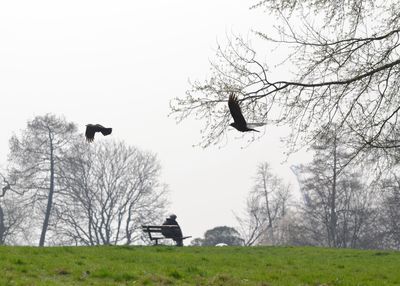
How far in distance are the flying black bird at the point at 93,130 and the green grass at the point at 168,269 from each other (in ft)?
8.45

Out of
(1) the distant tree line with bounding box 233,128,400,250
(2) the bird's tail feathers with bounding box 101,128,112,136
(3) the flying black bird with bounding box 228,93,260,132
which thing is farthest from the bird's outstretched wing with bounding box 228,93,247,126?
(1) the distant tree line with bounding box 233,128,400,250

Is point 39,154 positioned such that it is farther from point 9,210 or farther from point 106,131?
point 106,131

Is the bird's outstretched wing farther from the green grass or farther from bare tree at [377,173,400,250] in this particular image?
bare tree at [377,173,400,250]

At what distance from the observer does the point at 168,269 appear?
1116 cm

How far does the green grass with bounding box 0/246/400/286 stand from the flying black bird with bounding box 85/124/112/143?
257 cm

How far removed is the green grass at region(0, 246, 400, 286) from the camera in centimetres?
980

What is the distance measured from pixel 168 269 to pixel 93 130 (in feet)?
13.0

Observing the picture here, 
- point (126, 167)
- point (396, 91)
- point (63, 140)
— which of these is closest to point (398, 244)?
point (126, 167)

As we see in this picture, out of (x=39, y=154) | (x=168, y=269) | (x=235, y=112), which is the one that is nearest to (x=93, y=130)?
(x=235, y=112)

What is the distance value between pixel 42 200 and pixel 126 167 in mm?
8495

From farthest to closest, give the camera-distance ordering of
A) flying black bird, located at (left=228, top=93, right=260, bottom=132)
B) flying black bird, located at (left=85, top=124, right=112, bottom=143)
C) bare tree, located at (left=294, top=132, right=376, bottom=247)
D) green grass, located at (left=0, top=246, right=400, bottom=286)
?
bare tree, located at (left=294, top=132, right=376, bottom=247)
green grass, located at (left=0, top=246, right=400, bottom=286)
flying black bird, located at (left=85, top=124, right=112, bottom=143)
flying black bird, located at (left=228, top=93, right=260, bottom=132)

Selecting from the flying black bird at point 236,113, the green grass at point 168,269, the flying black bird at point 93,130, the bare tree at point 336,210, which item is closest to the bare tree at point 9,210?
the bare tree at point 336,210

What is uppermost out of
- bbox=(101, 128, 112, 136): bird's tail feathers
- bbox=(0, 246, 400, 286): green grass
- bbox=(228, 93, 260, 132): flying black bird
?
bbox=(101, 128, 112, 136): bird's tail feathers

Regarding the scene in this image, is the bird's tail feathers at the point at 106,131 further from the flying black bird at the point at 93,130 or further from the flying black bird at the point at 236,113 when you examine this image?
the flying black bird at the point at 236,113
